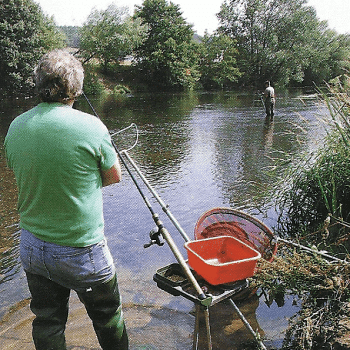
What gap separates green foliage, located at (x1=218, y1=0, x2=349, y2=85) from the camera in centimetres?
4700

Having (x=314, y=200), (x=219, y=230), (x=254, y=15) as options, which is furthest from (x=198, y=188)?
(x=254, y=15)

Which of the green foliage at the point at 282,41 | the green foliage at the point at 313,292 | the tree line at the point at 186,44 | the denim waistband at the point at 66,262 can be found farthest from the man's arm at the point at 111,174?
the green foliage at the point at 282,41

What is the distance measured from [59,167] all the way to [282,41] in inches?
2074

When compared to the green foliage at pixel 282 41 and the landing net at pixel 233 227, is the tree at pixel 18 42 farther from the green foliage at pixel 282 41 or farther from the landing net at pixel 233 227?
the landing net at pixel 233 227

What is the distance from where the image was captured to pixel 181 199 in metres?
7.21

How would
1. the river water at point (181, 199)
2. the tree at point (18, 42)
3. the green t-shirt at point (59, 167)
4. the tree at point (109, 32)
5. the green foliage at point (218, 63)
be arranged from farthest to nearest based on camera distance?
the green foliage at point (218, 63) < the tree at point (109, 32) < the tree at point (18, 42) < the river water at point (181, 199) < the green t-shirt at point (59, 167)

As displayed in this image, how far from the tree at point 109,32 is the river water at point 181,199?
85.3 ft

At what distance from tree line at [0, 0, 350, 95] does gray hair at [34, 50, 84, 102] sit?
3076 centimetres

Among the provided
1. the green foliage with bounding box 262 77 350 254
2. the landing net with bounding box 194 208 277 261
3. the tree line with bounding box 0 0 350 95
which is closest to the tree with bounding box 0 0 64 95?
the tree line with bounding box 0 0 350 95

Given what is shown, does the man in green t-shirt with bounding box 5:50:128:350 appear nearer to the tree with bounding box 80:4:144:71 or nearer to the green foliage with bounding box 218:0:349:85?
the tree with bounding box 80:4:144:71

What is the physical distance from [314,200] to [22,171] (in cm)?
377

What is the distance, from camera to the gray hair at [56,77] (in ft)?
6.85

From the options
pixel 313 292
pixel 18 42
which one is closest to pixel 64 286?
pixel 313 292

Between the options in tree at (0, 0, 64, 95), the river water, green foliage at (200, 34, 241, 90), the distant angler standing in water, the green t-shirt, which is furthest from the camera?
green foliage at (200, 34, 241, 90)
